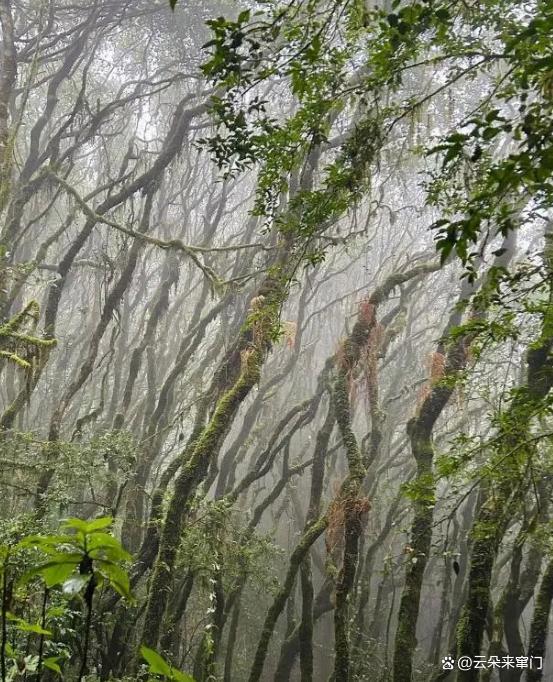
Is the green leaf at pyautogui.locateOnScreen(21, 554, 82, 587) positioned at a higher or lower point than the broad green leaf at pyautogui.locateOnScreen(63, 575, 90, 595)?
higher

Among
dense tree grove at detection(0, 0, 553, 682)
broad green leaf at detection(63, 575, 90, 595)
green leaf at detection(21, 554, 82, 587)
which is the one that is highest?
dense tree grove at detection(0, 0, 553, 682)

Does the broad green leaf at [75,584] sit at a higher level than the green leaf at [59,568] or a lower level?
lower

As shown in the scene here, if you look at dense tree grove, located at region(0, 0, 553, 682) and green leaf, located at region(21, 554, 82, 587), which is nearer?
green leaf, located at region(21, 554, 82, 587)

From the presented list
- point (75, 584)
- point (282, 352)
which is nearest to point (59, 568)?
point (75, 584)

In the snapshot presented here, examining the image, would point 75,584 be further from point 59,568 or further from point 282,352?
point 282,352

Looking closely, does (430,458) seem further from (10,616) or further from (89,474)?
(10,616)

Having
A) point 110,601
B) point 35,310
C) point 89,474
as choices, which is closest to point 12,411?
point 89,474

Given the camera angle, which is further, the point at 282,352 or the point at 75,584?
the point at 282,352

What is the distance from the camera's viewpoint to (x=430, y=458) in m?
6.58

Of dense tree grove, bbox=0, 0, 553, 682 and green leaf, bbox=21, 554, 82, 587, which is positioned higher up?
dense tree grove, bbox=0, 0, 553, 682

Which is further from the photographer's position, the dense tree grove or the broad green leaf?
the dense tree grove

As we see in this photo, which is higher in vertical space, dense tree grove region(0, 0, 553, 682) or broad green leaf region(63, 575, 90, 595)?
dense tree grove region(0, 0, 553, 682)

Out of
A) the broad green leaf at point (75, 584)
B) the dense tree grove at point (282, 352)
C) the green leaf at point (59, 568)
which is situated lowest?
the broad green leaf at point (75, 584)

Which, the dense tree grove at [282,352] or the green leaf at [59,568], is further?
the dense tree grove at [282,352]
